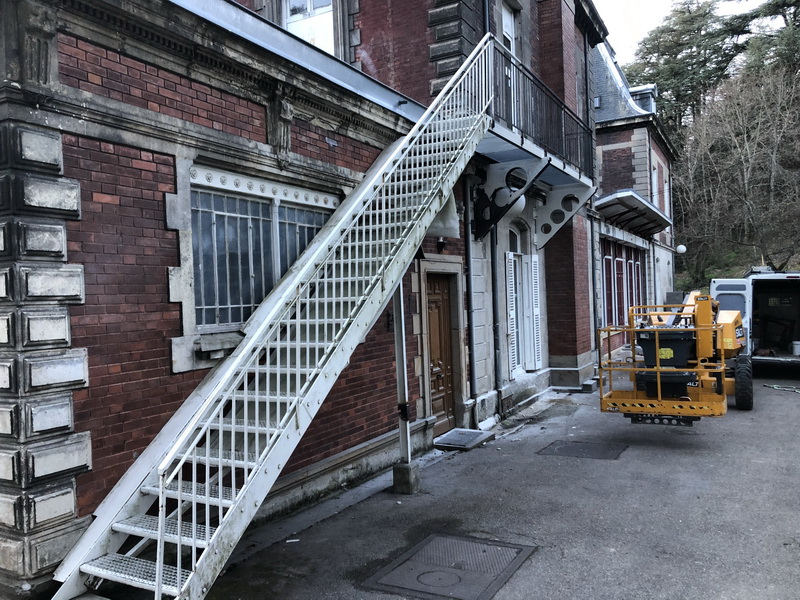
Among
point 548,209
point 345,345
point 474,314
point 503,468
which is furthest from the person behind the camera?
point 548,209

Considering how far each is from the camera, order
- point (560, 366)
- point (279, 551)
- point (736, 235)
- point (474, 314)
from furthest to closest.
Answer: point (736, 235) < point (560, 366) < point (474, 314) < point (279, 551)

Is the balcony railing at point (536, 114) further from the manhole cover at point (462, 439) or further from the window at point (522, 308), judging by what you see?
the manhole cover at point (462, 439)

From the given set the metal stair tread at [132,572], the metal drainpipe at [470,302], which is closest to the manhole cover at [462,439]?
the metal drainpipe at [470,302]

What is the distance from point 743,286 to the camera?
13.5 meters

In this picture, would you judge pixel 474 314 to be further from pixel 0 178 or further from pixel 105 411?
pixel 0 178

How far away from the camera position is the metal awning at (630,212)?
15.4 m

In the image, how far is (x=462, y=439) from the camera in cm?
855

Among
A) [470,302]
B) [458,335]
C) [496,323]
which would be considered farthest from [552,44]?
[458,335]

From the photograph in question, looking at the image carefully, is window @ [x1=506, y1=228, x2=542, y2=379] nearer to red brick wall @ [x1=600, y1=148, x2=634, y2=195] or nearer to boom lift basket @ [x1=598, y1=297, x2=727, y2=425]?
boom lift basket @ [x1=598, y1=297, x2=727, y2=425]

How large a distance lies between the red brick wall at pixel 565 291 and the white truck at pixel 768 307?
3.11 m

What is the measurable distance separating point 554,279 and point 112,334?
10500 millimetres

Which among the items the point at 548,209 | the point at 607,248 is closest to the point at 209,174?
the point at 548,209

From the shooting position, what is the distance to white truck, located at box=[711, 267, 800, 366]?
13.4 metres

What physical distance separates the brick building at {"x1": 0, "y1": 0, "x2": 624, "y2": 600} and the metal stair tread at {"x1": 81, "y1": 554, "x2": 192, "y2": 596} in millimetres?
23
